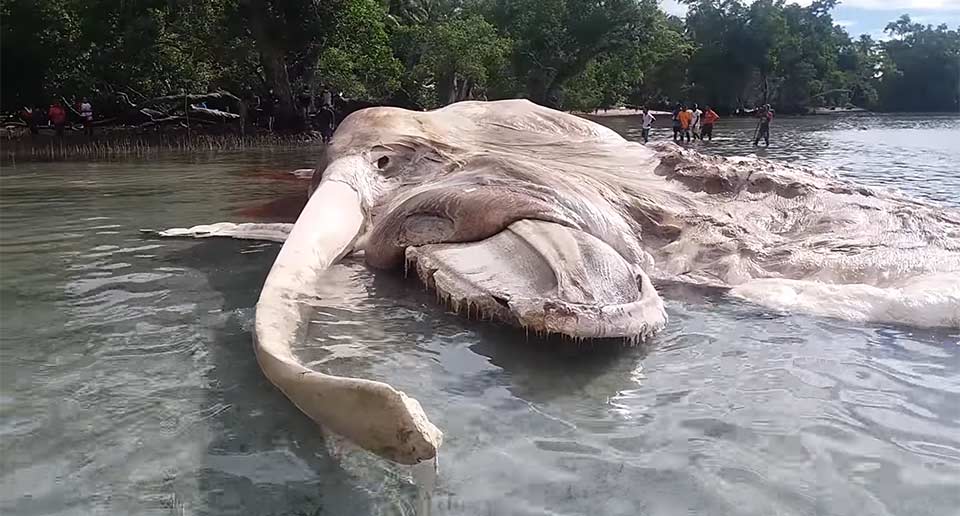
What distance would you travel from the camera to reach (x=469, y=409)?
10.1ft

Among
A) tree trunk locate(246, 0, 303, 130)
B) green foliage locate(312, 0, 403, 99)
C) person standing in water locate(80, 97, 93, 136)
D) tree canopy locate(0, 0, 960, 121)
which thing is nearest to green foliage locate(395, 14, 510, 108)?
tree canopy locate(0, 0, 960, 121)

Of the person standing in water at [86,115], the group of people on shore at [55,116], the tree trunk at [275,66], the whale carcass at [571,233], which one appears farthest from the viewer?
the person standing in water at [86,115]

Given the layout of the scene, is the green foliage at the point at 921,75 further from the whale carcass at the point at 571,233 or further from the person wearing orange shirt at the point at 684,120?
the whale carcass at the point at 571,233

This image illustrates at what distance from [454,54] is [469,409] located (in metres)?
29.7

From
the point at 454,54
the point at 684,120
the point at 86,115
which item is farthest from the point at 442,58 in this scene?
the point at 86,115

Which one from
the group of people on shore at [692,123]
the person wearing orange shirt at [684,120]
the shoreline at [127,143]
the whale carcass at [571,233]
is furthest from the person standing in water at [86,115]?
the whale carcass at [571,233]

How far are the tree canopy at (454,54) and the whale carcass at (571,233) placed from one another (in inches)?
701

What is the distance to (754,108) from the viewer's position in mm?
65812

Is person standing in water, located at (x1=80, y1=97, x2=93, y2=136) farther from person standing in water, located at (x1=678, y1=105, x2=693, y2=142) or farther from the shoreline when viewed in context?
person standing in water, located at (x1=678, y1=105, x2=693, y2=142)

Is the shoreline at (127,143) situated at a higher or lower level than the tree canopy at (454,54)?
lower

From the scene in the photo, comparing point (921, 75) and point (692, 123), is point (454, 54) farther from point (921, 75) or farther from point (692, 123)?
point (921, 75)

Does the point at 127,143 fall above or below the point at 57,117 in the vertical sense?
below

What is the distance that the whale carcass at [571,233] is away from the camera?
3658mm

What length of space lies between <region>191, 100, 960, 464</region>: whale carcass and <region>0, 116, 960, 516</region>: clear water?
0.59ft
